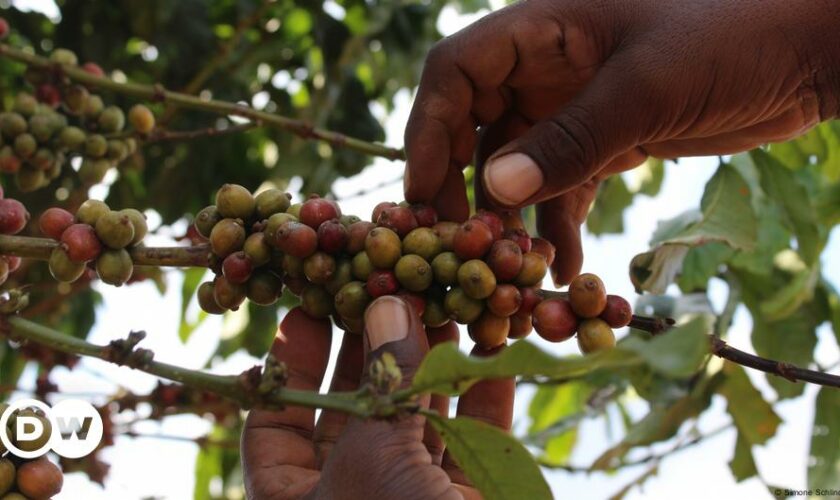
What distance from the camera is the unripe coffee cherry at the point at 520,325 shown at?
189 cm

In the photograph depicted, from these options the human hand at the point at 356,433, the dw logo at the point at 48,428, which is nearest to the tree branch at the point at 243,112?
the human hand at the point at 356,433

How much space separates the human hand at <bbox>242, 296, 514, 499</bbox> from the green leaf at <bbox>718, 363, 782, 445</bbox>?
1485 mm

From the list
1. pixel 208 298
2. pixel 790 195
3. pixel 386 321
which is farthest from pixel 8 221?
pixel 790 195

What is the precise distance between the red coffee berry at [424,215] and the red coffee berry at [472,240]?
0.51 feet

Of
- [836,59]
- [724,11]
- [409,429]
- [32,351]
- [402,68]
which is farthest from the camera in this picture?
[402,68]

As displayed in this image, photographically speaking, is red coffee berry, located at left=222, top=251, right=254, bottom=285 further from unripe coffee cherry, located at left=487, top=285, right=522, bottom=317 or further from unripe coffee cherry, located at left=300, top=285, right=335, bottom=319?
unripe coffee cherry, located at left=487, top=285, right=522, bottom=317

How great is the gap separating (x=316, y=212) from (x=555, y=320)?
54cm

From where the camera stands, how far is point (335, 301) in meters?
1.88

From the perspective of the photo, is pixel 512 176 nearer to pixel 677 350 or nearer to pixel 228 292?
pixel 228 292

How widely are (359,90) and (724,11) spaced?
2111 millimetres

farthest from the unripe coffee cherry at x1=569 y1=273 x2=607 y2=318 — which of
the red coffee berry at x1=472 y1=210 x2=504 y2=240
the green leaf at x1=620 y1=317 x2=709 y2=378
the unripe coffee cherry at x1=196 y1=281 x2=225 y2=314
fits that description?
the unripe coffee cherry at x1=196 y1=281 x2=225 y2=314

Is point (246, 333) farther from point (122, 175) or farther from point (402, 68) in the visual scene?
point (402, 68)

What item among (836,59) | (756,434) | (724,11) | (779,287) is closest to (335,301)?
(724,11)

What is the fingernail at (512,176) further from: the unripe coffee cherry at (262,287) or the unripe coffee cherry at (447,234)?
the unripe coffee cherry at (262,287)
